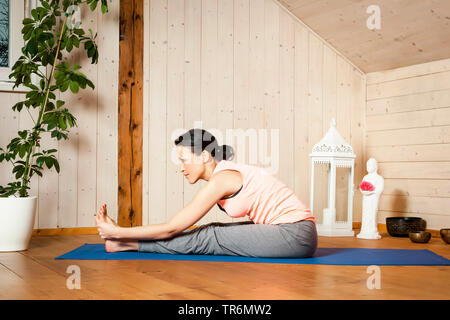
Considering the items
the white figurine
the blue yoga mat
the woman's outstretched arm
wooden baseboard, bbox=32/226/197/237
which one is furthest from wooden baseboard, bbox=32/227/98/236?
the white figurine

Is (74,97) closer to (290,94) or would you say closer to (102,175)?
(102,175)

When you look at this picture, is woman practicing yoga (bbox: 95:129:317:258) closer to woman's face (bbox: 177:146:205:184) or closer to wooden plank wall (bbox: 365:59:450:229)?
woman's face (bbox: 177:146:205:184)

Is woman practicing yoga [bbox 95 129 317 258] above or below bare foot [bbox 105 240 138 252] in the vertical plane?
above

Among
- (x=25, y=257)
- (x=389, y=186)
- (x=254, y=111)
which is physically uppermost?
(x=254, y=111)

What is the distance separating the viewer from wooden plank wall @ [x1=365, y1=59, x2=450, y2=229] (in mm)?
3809

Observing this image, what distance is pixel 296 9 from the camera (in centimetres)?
421

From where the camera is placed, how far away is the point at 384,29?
150 inches

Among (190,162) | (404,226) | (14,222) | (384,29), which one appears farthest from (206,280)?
(384,29)

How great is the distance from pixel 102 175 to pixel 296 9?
210 cm

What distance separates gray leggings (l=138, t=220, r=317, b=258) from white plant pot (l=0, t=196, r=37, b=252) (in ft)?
2.31

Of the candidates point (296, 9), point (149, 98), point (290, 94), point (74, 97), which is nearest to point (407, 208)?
point (290, 94)

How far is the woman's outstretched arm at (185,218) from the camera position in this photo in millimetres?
2408

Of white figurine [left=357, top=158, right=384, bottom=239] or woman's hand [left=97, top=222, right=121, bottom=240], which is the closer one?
woman's hand [left=97, top=222, right=121, bottom=240]

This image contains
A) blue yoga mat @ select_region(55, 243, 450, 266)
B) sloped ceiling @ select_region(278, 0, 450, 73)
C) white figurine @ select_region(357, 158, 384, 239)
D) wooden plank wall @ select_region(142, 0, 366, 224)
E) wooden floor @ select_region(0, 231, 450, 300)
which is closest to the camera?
wooden floor @ select_region(0, 231, 450, 300)
